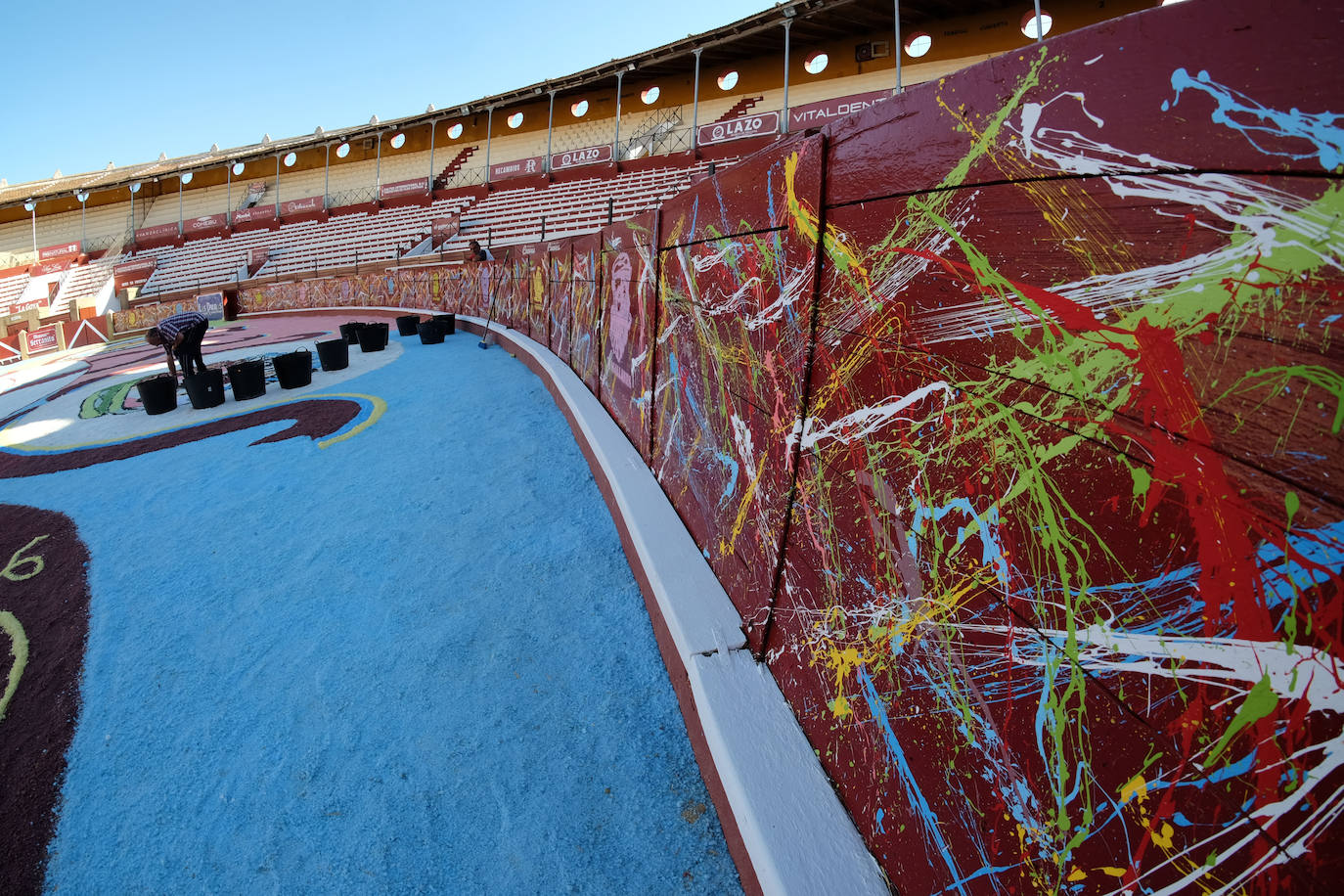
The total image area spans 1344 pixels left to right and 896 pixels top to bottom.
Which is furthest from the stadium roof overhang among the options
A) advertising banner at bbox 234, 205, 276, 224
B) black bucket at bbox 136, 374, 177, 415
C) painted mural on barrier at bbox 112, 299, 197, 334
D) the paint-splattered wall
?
the paint-splattered wall

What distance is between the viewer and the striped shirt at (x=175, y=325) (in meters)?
8.28

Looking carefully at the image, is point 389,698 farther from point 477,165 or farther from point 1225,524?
point 477,165

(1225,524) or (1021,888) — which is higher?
(1225,524)

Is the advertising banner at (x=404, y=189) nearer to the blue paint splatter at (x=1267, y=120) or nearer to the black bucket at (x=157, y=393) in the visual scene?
the black bucket at (x=157, y=393)

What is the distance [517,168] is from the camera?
26.9m

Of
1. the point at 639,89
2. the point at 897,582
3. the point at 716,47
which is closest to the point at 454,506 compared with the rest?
the point at 897,582

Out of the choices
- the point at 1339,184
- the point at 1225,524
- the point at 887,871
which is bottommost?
the point at 887,871

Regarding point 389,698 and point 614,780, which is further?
point 389,698

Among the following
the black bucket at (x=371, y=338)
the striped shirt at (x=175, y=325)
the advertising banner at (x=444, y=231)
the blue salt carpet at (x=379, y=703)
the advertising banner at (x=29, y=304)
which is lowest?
the blue salt carpet at (x=379, y=703)

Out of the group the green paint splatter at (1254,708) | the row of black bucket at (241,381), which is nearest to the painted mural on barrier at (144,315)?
the row of black bucket at (241,381)

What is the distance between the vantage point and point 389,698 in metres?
2.88

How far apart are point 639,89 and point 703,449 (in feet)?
92.8

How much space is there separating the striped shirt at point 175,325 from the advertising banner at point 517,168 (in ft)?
→ 66.1

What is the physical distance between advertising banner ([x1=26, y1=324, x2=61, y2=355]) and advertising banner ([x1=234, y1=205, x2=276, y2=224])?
13.8 metres
